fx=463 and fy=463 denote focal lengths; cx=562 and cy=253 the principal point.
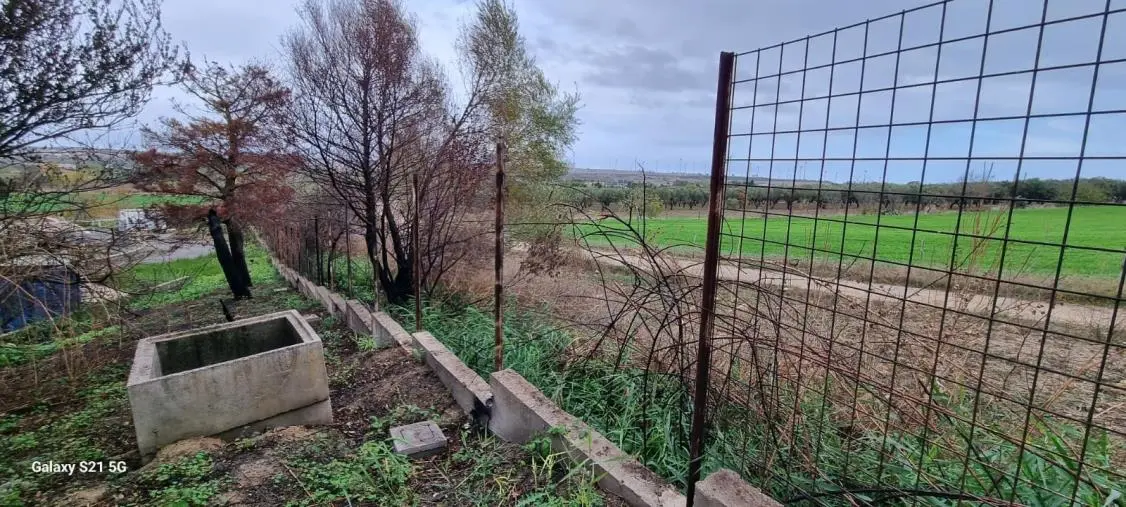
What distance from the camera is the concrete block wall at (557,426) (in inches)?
70.3

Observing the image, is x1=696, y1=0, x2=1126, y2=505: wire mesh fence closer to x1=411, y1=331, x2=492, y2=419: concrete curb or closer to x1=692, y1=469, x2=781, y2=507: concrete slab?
x1=692, y1=469, x2=781, y2=507: concrete slab

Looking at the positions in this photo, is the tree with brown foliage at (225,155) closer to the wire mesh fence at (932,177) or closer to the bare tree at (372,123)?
the bare tree at (372,123)

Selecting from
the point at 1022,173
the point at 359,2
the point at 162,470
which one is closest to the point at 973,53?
the point at 1022,173

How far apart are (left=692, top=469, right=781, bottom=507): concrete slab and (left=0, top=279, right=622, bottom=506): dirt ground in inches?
20.7

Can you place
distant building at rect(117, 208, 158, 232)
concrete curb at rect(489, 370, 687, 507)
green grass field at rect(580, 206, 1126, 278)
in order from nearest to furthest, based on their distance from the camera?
green grass field at rect(580, 206, 1126, 278)
concrete curb at rect(489, 370, 687, 507)
distant building at rect(117, 208, 158, 232)

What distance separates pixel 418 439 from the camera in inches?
111

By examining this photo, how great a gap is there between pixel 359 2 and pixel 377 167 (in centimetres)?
209

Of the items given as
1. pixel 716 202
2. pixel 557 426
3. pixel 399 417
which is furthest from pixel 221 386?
pixel 716 202

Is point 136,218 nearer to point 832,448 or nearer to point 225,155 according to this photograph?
point 225,155

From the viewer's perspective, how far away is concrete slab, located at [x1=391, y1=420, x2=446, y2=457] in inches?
107

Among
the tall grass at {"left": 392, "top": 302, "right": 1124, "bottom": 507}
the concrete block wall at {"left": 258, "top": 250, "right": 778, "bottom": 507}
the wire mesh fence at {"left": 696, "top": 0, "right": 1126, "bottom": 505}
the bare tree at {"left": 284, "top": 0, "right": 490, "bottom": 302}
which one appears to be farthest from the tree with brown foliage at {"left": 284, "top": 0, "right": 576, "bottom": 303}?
the wire mesh fence at {"left": 696, "top": 0, "right": 1126, "bottom": 505}

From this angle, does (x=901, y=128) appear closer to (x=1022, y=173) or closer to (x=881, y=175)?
(x=881, y=175)

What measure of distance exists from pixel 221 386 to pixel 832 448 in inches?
138

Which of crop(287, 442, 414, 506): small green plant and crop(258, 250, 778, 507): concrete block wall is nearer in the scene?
crop(258, 250, 778, 507): concrete block wall
